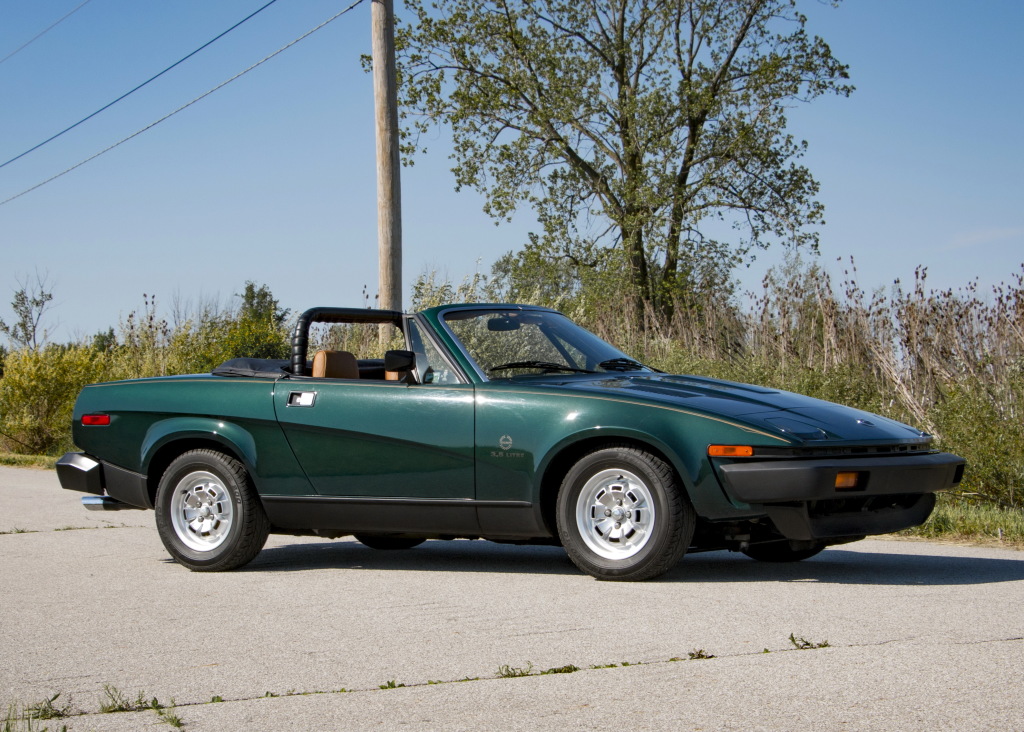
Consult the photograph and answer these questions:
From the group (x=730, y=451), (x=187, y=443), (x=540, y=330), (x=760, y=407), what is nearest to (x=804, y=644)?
(x=730, y=451)

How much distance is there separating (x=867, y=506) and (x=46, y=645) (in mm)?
4146

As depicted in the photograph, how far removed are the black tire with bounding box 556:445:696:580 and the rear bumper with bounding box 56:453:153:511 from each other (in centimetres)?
306

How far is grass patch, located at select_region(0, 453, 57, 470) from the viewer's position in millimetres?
17547

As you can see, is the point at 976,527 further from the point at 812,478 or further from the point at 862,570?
the point at 812,478

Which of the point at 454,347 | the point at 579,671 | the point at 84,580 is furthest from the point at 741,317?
the point at 579,671

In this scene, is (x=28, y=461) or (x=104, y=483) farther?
(x=28, y=461)

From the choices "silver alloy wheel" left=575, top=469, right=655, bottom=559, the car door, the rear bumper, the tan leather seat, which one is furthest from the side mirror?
the rear bumper

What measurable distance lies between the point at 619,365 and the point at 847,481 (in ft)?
6.52

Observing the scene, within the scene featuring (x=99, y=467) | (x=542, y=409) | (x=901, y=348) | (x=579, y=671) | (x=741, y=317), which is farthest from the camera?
(x=741, y=317)

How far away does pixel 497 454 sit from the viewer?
22.5ft

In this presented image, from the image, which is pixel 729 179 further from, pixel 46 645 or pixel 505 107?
pixel 46 645

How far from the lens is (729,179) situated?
35875mm

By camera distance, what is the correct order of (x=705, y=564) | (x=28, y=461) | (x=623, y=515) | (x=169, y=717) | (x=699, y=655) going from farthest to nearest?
(x=28, y=461)
(x=705, y=564)
(x=623, y=515)
(x=699, y=655)
(x=169, y=717)

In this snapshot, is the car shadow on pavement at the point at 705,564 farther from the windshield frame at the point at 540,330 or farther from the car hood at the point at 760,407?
the windshield frame at the point at 540,330
